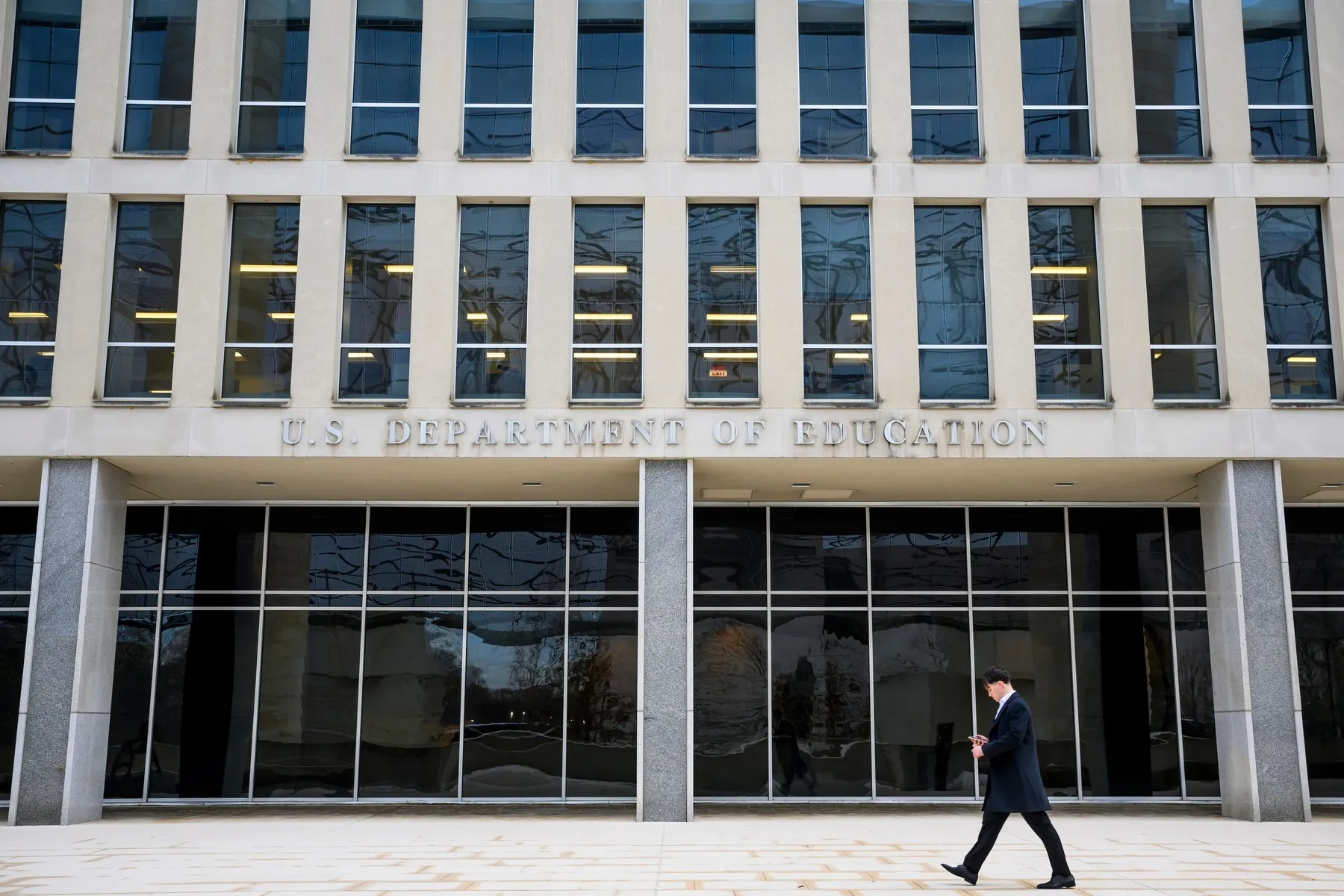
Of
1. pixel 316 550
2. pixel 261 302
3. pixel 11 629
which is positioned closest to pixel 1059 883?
pixel 261 302

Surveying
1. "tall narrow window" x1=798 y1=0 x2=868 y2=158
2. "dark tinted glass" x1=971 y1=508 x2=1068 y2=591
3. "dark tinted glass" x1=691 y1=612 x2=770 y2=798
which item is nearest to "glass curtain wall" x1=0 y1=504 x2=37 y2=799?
"dark tinted glass" x1=691 y1=612 x2=770 y2=798

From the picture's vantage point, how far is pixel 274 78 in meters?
18.5

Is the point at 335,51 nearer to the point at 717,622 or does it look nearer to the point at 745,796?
the point at 717,622

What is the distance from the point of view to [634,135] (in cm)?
1845

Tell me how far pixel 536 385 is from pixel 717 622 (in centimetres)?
513

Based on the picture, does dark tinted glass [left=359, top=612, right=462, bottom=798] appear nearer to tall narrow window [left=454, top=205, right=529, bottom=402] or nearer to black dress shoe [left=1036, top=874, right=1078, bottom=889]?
tall narrow window [left=454, top=205, right=529, bottom=402]

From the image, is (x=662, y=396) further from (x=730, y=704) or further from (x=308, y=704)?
(x=308, y=704)

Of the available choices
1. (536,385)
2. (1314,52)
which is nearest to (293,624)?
(536,385)

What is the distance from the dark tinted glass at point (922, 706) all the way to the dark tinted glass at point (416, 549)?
22.2 feet

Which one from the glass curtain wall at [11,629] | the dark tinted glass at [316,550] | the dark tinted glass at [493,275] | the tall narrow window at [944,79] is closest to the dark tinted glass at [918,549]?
the tall narrow window at [944,79]

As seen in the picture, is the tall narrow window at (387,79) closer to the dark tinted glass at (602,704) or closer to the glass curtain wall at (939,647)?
the glass curtain wall at (939,647)

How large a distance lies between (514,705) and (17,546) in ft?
27.4

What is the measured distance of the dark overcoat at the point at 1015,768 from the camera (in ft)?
33.4

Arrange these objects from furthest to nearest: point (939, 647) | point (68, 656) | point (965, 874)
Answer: point (939, 647), point (68, 656), point (965, 874)
